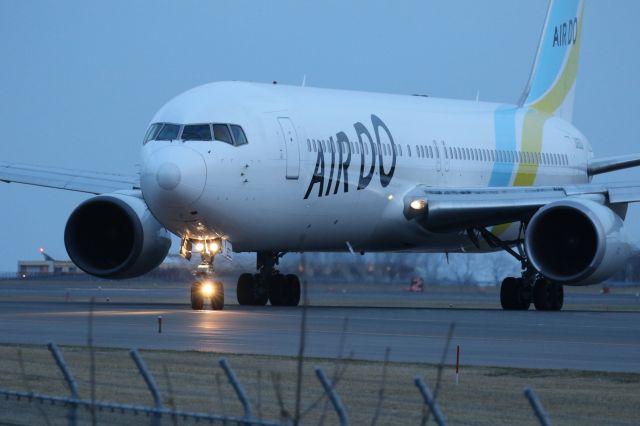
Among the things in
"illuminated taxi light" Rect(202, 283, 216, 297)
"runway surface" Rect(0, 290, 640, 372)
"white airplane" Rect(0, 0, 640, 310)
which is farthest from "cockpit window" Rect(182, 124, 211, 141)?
"runway surface" Rect(0, 290, 640, 372)

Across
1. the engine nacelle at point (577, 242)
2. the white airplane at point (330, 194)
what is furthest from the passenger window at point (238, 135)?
the engine nacelle at point (577, 242)

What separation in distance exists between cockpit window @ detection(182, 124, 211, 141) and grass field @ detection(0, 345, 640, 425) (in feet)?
39.6

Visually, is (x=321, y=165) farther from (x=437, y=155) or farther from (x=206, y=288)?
(x=437, y=155)

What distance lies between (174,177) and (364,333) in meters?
7.14

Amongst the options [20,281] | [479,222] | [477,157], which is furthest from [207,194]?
[20,281]

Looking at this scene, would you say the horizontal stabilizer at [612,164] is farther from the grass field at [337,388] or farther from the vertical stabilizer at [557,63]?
the grass field at [337,388]

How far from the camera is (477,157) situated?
129 feet

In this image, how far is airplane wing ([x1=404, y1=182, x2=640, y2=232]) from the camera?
114ft

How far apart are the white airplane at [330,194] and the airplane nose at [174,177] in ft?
0.09

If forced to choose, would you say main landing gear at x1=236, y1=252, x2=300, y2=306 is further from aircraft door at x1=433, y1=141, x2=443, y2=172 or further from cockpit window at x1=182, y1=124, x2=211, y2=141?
cockpit window at x1=182, y1=124, x2=211, y2=141

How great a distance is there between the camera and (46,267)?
264ft

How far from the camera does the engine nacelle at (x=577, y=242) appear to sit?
3186 cm

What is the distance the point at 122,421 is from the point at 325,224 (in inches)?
860

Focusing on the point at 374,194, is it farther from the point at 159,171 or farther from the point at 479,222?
the point at 159,171
